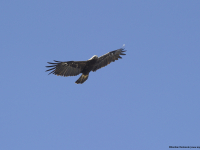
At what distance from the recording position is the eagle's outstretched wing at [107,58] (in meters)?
15.0

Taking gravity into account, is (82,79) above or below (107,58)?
below

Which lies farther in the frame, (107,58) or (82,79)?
(107,58)

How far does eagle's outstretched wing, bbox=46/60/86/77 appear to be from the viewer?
45.3ft

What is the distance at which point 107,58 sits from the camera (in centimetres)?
1539

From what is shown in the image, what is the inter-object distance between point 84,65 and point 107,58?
5.97ft

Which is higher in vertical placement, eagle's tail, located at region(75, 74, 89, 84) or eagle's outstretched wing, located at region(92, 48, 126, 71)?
eagle's outstretched wing, located at region(92, 48, 126, 71)

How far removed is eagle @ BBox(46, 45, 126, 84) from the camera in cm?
1395

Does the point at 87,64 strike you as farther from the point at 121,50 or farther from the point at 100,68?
the point at 121,50

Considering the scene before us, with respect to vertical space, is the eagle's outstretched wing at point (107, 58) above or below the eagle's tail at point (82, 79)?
above

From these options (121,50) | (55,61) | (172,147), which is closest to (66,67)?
(55,61)

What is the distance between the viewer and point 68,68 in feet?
47.0

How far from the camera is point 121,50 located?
1545cm

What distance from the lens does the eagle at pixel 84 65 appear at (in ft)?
45.8

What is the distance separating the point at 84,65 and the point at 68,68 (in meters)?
1.03
